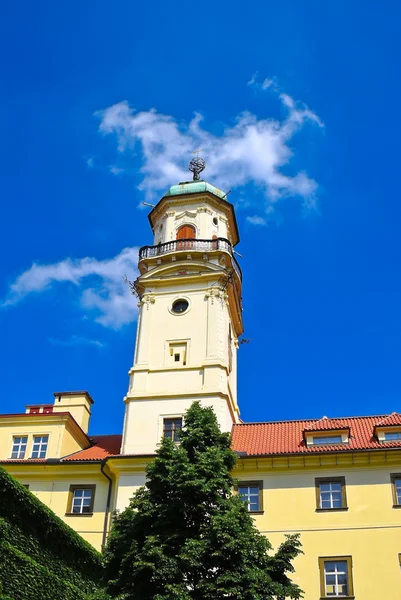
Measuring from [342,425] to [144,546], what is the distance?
15710 millimetres

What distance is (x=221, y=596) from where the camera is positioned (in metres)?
22.5

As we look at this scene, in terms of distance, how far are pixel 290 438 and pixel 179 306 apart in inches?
370

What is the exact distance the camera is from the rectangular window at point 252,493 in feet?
111

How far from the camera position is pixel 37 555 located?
84.8 ft

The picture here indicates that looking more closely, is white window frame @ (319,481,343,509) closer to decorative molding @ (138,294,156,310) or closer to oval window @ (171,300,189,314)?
oval window @ (171,300,189,314)

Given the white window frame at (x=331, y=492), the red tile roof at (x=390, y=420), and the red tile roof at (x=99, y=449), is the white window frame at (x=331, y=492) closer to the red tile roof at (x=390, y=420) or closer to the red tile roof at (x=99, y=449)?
the red tile roof at (x=390, y=420)

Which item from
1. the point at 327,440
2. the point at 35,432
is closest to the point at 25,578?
the point at 35,432

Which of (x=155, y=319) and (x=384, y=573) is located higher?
(x=155, y=319)

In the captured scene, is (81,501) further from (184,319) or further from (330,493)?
(330,493)

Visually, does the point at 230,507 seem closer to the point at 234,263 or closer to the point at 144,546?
the point at 144,546

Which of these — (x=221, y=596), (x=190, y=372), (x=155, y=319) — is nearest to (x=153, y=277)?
(x=155, y=319)

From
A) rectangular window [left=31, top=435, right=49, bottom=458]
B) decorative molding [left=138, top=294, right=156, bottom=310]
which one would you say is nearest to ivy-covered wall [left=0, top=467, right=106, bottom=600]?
rectangular window [left=31, top=435, right=49, bottom=458]

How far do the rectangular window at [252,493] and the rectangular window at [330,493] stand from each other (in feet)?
8.37

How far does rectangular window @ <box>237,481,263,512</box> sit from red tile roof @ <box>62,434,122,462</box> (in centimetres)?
714
